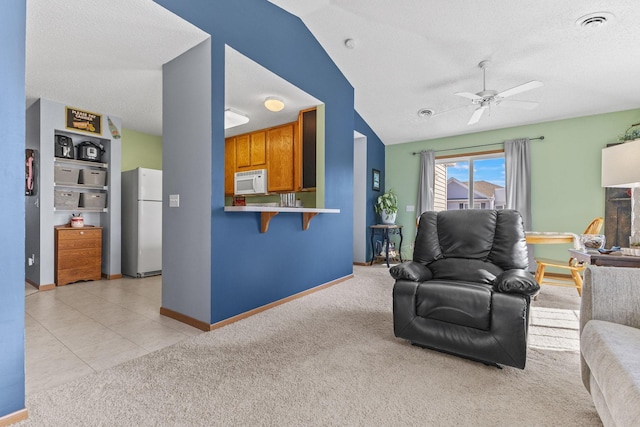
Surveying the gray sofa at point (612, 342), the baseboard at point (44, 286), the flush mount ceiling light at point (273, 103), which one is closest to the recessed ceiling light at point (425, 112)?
the flush mount ceiling light at point (273, 103)

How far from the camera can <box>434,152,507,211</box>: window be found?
5445mm

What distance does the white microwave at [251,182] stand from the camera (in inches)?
189

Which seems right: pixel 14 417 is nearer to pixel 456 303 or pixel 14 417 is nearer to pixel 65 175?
pixel 456 303

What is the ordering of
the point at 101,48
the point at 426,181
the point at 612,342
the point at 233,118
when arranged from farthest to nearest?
the point at 426,181 → the point at 233,118 → the point at 101,48 → the point at 612,342

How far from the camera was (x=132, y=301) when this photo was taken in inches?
131

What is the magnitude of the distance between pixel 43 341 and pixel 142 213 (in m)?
2.45

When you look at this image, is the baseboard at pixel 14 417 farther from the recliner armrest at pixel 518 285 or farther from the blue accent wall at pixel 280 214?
the recliner armrest at pixel 518 285

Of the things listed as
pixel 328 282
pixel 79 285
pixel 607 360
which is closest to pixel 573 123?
pixel 328 282

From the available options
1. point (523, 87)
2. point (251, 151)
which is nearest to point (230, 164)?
point (251, 151)

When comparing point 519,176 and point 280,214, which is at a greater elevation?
point 519,176

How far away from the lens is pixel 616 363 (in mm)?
1093

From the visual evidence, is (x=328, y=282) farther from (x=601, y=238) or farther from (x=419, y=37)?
(x=419, y=37)

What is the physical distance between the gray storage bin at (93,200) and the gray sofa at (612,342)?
5.48 meters

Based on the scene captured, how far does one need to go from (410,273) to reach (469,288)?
0.40 m
